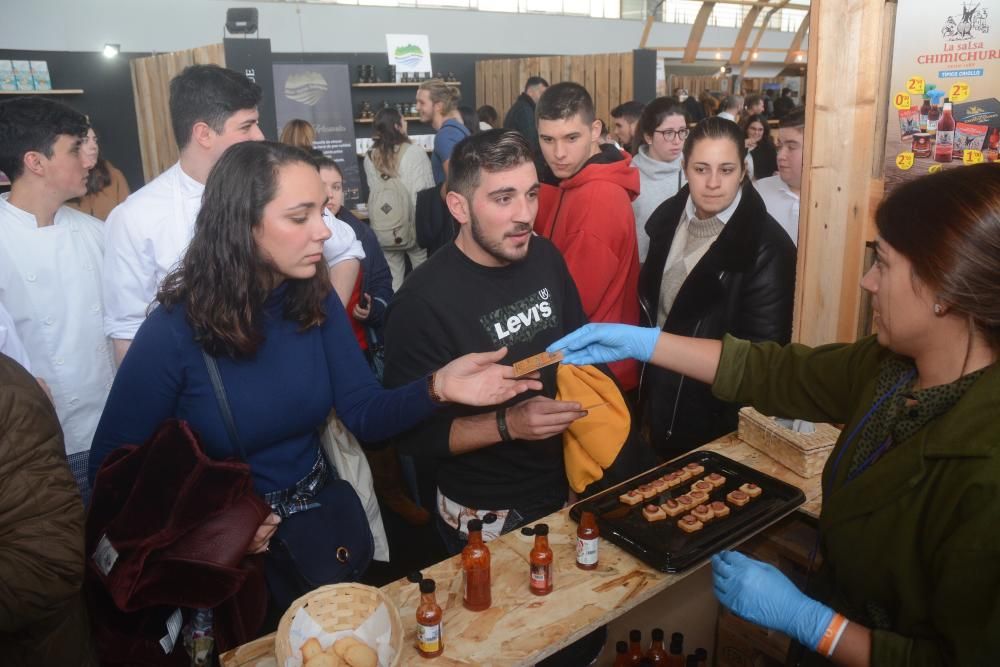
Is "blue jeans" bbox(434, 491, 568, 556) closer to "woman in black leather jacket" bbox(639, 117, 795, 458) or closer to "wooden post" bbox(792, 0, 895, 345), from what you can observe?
"woman in black leather jacket" bbox(639, 117, 795, 458)

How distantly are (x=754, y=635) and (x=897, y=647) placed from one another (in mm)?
1269

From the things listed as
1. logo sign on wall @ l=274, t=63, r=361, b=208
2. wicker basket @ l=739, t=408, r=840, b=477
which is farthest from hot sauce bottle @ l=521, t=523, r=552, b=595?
logo sign on wall @ l=274, t=63, r=361, b=208

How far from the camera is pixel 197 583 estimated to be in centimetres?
168

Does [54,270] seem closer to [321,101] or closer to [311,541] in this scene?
[311,541]

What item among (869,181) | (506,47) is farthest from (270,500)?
(506,47)

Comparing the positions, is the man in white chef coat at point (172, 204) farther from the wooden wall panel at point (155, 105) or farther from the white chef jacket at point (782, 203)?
the wooden wall panel at point (155, 105)

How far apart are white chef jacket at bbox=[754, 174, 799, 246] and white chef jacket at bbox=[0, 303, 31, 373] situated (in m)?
3.57

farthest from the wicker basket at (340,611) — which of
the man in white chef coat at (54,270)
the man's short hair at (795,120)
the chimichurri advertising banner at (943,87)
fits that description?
the man's short hair at (795,120)

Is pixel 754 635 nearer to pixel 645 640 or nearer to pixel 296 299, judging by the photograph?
pixel 645 640

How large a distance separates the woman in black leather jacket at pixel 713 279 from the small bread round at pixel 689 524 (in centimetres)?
98

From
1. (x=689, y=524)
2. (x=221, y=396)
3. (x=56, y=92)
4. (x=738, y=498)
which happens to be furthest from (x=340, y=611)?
(x=56, y=92)

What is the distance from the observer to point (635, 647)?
7.67 feet

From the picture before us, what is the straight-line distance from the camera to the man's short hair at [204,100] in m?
2.72

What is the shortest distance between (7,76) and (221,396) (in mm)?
9148
